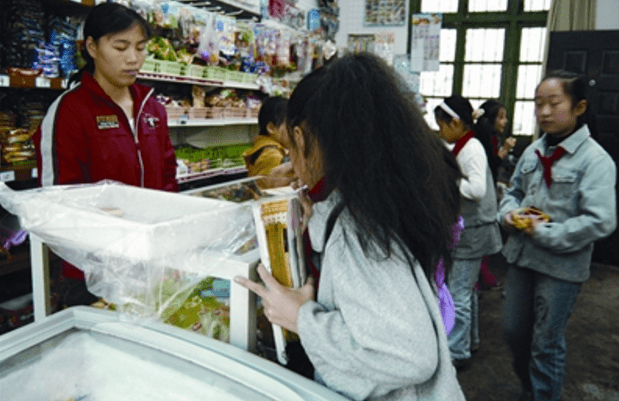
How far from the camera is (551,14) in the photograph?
5.97 meters

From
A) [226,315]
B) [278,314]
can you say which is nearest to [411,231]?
[278,314]

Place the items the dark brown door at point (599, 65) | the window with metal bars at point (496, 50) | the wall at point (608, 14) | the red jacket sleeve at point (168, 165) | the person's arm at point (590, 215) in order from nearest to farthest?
the person's arm at point (590, 215) → the red jacket sleeve at point (168, 165) → the dark brown door at point (599, 65) → the wall at point (608, 14) → the window with metal bars at point (496, 50)

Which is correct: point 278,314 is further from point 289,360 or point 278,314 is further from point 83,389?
point 83,389

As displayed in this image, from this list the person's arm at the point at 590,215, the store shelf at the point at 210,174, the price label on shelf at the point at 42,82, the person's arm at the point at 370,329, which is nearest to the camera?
the person's arm at the point at 370,329

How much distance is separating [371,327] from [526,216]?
1.67 meters

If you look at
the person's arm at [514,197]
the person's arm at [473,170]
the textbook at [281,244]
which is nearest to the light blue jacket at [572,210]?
the person's arm at [514,197]

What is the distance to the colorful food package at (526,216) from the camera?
86.8 inches

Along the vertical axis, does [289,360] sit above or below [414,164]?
below

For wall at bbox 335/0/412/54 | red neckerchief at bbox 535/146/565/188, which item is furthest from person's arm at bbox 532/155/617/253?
wall at bbox 335/0/412/54

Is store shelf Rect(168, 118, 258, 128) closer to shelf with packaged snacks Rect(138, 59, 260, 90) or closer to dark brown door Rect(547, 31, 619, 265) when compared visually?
shelf with packaged snacks Rect(138, 59, 260, 90)

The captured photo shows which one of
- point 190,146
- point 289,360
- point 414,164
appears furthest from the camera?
point 190,146

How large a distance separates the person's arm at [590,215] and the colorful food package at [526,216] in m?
0.08

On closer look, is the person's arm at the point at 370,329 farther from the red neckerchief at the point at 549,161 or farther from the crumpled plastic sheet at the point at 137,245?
the red neckerchief at the point at 549,161

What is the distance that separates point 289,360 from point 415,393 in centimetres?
26
